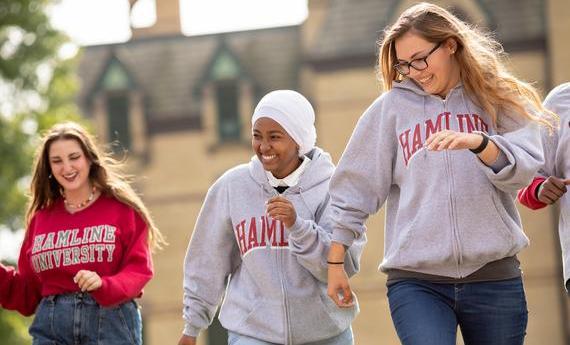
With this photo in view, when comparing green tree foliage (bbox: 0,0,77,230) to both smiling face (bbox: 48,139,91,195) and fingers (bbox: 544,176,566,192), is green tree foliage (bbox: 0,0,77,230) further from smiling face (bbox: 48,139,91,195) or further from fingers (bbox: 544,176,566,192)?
fingers (bbox: 544,176,566,192)

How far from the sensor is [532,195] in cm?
577

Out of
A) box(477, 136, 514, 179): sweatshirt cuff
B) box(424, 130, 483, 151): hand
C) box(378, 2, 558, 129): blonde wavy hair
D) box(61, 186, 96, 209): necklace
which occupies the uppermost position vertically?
box(378, 2, 558, 129): blonde wavy hair

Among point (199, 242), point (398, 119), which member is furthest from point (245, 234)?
point (398, 119)

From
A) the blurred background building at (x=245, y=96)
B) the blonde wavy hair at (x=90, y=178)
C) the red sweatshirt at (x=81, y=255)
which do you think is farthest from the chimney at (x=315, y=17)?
the red sweatshirt at (x=81, y=255)

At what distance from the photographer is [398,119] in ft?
17.6

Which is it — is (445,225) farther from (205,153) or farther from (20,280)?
(205,153)

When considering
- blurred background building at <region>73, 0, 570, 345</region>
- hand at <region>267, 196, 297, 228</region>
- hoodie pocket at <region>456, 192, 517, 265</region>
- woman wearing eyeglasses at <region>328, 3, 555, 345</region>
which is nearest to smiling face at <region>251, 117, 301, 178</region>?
hand at <region>267, 196, 297, 228</region>

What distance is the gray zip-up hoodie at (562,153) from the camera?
5.65 meters

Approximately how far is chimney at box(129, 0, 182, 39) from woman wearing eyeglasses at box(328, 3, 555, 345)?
30587mm

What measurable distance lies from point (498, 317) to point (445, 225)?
1.28 ft

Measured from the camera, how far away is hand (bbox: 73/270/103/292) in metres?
6.28

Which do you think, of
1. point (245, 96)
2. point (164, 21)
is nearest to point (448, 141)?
point (245, 96)

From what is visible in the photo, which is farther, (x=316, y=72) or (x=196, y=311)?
(x=316, y=72)

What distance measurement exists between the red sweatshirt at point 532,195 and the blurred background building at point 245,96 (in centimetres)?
2317
